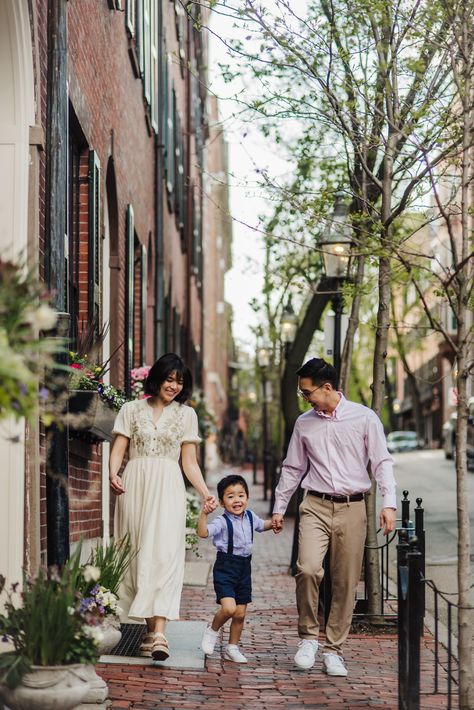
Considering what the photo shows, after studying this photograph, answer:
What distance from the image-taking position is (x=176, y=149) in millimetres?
23406

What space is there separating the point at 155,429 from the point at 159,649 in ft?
4.27

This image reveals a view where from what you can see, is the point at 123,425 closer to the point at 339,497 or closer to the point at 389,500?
the point at 339,497

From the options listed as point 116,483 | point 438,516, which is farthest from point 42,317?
point 438,516

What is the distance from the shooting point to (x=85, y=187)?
412 inches

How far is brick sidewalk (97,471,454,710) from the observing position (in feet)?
20.9

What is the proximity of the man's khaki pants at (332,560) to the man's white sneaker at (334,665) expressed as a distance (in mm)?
50

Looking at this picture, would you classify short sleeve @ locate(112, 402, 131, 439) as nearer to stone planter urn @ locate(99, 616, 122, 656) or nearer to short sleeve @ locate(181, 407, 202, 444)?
short sleeve @ locate(181, 407, 202, 444)

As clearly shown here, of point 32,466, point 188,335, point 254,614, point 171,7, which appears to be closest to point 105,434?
point 254,614

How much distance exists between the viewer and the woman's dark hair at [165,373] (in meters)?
7.40

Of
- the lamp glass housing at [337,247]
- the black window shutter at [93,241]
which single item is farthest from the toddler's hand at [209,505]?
the lamp glass housing at [337,247]

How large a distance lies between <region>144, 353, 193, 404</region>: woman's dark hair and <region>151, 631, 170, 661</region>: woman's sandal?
1437mm

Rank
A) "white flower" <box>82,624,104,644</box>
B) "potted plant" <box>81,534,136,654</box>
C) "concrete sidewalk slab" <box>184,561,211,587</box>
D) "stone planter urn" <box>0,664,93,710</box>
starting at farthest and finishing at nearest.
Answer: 1. "concrete sidewalk slab" <box>184,561,211,587</box>
2. "potted plant" <box>81,534,136,654</box>
3. "white flower" <box>82,624,104,644</box>
4. "stone planter urn" <box>0,664,93,710</box>

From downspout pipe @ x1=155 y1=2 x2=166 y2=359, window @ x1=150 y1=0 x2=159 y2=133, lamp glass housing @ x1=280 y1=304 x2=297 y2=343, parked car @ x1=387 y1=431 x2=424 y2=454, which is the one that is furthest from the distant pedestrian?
parked car @ x1=387 y1=431 x2=424 y2=454

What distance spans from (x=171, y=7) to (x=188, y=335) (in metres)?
8.51
